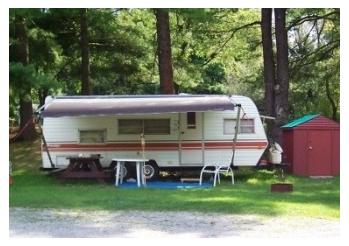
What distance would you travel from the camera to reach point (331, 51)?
80.1 ft

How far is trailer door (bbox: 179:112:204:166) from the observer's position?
15.9 metres

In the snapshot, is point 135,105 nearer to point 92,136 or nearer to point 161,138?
point 161,138

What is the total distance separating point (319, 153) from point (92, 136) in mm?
6467

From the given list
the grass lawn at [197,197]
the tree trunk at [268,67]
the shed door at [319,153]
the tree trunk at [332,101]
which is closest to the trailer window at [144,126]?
the grass lawn at [197,197]

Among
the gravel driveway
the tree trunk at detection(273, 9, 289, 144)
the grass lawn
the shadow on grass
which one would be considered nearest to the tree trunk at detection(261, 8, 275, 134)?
the tree trunk at detection(273, 9, 289, 144)

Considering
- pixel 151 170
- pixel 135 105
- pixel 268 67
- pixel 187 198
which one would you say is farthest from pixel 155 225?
pixel 268 67

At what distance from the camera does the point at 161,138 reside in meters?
16.0

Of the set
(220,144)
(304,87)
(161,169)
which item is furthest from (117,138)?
(304,87)

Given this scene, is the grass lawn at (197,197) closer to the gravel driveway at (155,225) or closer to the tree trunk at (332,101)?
the gravel driveway at (155,225)

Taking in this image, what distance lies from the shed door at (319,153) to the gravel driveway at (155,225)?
788 cm

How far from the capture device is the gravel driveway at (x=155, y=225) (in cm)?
806

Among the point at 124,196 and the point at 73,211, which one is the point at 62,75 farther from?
the point at 73,211

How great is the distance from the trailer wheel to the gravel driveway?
18.8 ft

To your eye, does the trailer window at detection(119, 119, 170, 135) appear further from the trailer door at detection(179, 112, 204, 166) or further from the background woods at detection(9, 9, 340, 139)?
the background woods at detection(9, 9, 340, 139)
